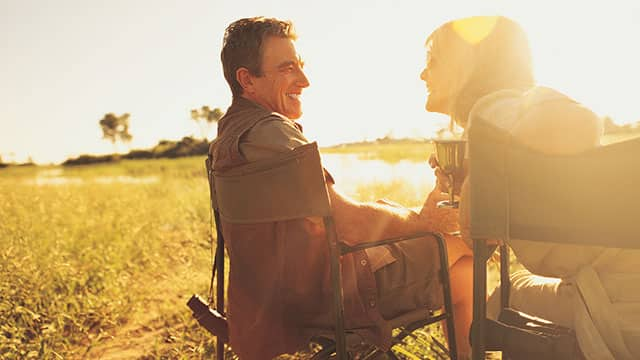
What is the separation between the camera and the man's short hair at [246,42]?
204 centimetres

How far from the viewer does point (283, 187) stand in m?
1.62

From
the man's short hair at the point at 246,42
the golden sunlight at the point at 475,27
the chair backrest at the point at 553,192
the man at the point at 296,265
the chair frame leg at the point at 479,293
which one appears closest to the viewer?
the chair backrest at the point at 553,192

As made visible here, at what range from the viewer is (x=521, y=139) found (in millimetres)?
1230

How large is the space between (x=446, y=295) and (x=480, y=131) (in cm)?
84

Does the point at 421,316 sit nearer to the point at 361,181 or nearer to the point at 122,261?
the point at 122,261

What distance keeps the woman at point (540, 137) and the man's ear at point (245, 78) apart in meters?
0.75

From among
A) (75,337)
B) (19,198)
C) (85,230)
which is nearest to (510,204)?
(75,337)

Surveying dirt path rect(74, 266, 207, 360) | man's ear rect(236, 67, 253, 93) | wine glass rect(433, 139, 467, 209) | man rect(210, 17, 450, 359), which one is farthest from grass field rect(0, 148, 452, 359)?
Answer: wine glass rect(433, 139, 467, 209)

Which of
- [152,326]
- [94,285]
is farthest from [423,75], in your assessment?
[94,285]

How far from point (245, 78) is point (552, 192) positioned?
52.4 inches

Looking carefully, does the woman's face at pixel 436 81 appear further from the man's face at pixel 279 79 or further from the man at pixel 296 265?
the man's face at pixel 279 79

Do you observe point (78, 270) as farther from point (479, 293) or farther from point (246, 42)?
point (479, 293)

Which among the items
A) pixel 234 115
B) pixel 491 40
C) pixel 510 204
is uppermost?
pixel 491 40

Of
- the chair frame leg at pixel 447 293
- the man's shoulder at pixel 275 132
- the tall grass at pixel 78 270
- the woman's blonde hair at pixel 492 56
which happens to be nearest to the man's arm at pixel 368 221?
the chair frame leg at pixel 447 293
